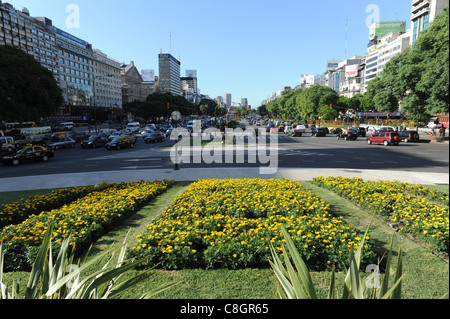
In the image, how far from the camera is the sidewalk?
13309mm

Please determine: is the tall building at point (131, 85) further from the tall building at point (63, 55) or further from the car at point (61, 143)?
the car at point (61, 143)

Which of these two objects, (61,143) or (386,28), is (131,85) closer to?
(61,143)

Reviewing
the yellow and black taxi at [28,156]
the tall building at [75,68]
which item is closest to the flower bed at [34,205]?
the yellow and black taxi at [28,156]

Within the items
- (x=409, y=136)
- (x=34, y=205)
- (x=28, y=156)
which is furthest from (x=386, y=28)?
(x=34, y=205)

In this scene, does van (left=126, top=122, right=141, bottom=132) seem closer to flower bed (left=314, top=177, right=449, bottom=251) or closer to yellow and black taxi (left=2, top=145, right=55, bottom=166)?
yellow and black taxi (left=2, top=145, right=55, bottom=166)

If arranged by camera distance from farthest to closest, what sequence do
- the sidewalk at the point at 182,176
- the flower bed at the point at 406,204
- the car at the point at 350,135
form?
the car at the point at 350,135
the sidewalk at the point at 182,176
the flower bed at the point at 406,204

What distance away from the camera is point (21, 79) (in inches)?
1287

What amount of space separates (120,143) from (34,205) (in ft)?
75.7

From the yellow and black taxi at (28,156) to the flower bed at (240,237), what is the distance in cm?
2024

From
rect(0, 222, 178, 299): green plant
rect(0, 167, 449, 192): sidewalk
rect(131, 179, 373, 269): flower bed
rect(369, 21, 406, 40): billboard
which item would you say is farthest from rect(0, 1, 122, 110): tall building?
rect(369, 21, 406, 40): billboard

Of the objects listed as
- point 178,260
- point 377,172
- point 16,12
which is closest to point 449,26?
point 178,260

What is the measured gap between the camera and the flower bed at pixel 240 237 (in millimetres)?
4922

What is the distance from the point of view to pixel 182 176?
15070 millimetres
